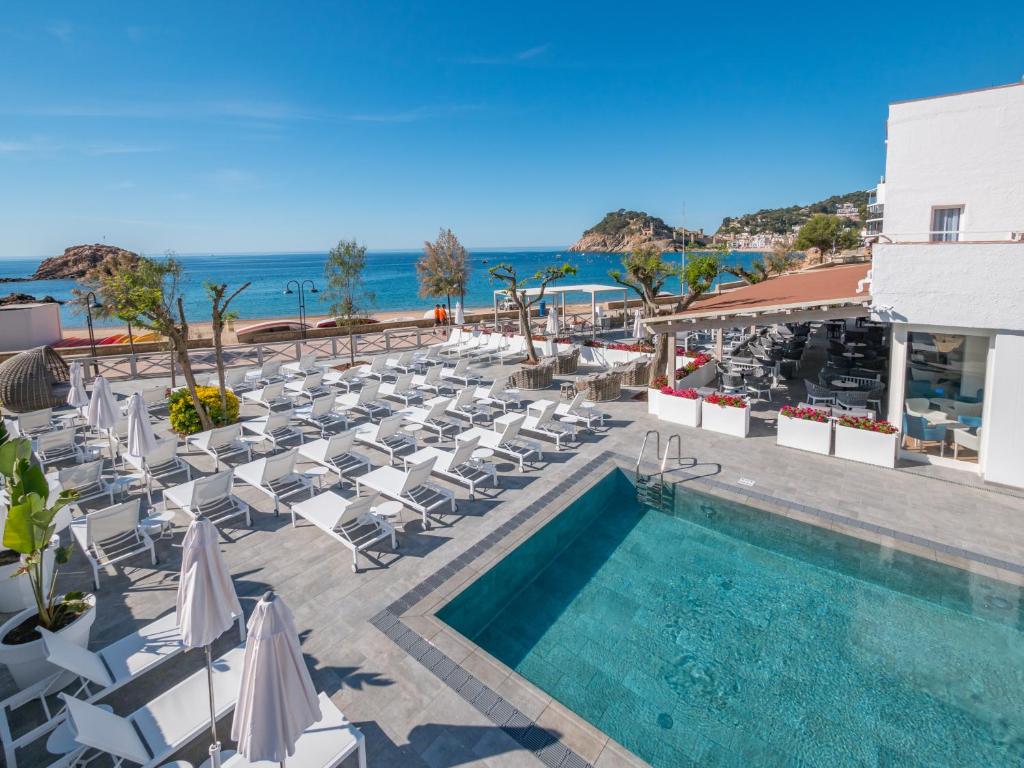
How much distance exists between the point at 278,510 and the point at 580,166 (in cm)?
6571

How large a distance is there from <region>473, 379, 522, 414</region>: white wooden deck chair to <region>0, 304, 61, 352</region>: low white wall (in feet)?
60.6

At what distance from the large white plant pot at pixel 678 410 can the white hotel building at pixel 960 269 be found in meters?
3.45

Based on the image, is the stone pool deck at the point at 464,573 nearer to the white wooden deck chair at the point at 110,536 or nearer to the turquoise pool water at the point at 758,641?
the white wooden deck chair at the point at 110,536

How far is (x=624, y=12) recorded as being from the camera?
24.6 meters

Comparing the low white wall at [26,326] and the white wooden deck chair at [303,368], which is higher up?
the low white wall at [26,326]

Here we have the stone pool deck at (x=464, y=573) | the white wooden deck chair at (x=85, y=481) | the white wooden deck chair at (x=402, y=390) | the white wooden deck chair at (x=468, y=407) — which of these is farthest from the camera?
the white wooden deck chair at (x=402, y=390)

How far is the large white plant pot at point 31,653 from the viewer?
4391 mm

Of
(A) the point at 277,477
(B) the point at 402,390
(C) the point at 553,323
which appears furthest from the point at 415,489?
(C) the point at 553,323

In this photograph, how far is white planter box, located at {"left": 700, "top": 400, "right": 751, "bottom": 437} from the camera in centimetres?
1059

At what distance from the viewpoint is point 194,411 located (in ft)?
36.1

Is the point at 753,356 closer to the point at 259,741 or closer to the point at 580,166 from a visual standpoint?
the point at 259,741

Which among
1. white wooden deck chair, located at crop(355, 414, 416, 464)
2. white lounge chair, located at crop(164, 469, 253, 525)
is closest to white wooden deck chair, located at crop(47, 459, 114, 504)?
white lounge chair, located at crop(164, 469, 253, 525)

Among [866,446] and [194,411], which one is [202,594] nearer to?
[194,411]

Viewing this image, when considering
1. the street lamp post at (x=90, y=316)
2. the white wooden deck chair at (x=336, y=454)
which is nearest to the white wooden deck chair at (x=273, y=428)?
the white wooden deck chair at (x=336, y=454)
